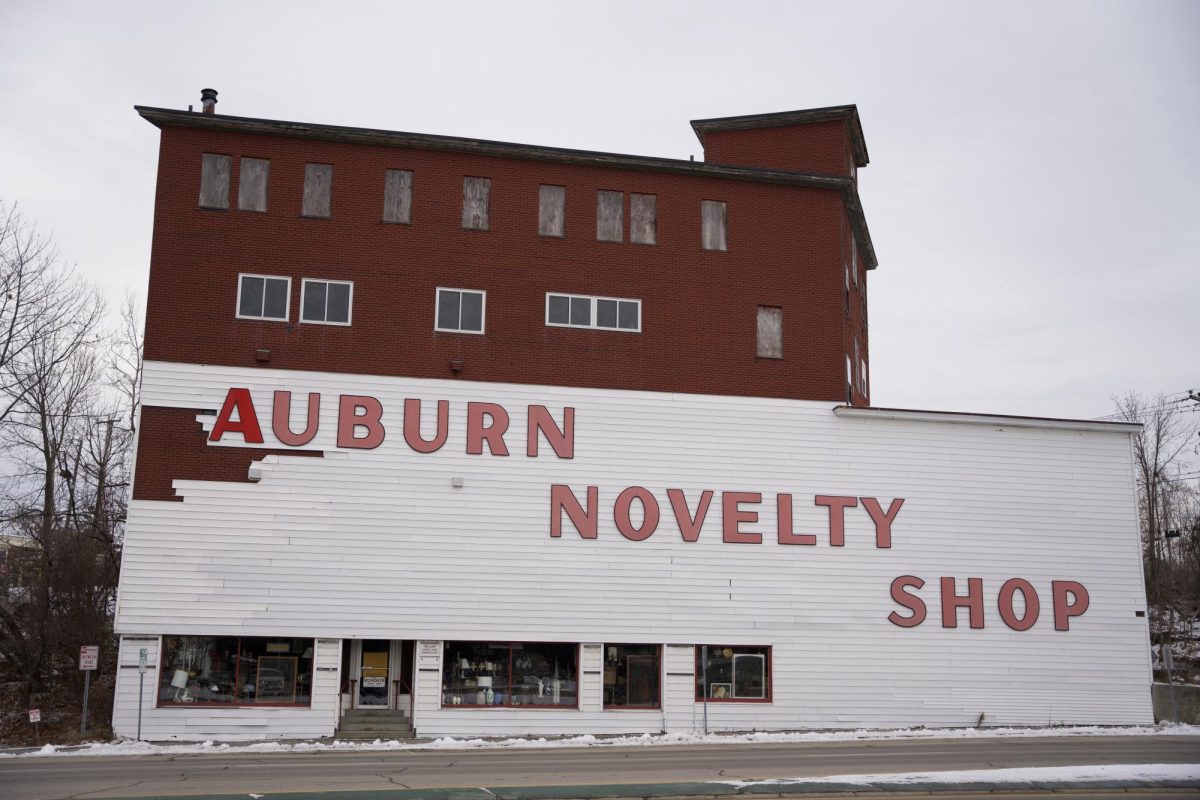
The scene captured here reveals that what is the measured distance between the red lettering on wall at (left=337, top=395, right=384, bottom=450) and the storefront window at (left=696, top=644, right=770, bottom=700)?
12084 millimetres

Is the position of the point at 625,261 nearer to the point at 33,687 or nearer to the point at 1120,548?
the point at 1120,548

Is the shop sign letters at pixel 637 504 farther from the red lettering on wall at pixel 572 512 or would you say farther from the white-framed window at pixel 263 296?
the white-framed window at pixel 263 296

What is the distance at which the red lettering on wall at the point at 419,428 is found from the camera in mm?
33969

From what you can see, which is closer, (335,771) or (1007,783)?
(1007,783)

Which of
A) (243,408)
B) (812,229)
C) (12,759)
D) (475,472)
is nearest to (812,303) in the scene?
(812,229)

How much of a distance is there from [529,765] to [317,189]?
63.4 ft

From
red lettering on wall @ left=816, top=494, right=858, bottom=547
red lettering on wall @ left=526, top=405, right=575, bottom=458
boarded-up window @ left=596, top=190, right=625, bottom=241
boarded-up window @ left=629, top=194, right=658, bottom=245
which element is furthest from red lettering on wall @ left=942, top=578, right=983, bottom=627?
boarded-up window @ left=596, top=190, right=625, bottom=241

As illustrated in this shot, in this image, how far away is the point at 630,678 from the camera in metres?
34.2

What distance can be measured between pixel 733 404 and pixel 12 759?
22.8m

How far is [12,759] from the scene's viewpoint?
28.1 metres

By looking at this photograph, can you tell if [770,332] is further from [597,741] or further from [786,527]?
[597,741]

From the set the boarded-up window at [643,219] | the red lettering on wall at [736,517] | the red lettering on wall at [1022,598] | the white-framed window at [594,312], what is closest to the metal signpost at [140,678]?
the white-framed window at [594,312]

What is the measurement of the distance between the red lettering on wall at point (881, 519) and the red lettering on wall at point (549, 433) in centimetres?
987

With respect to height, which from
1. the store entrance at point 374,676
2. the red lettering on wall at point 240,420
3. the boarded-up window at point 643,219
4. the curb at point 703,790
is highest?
the boarded-up window at point 643,219
